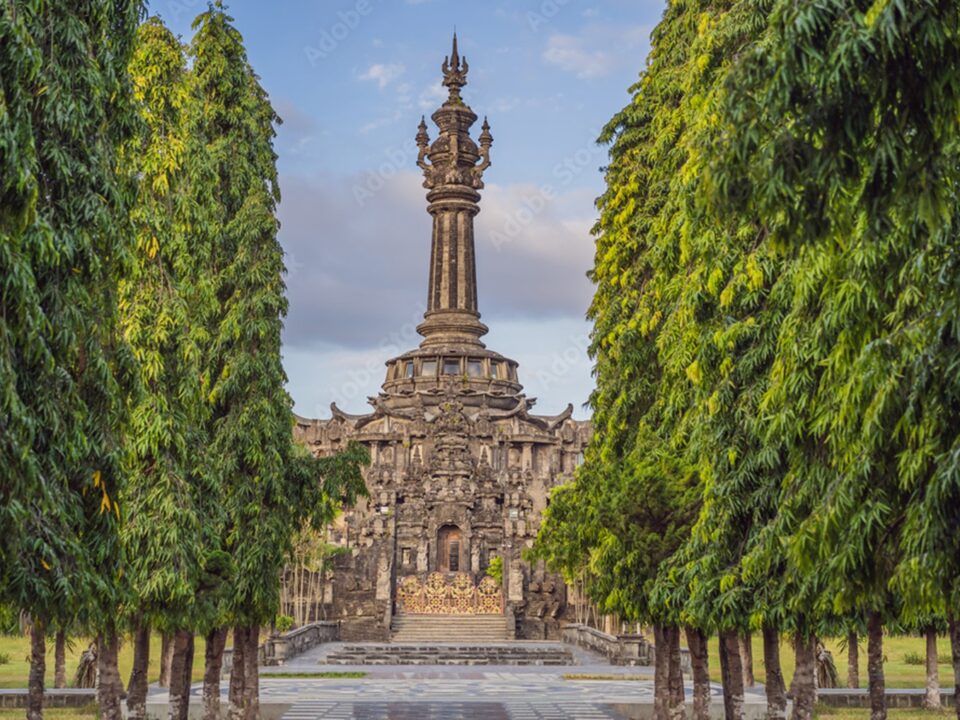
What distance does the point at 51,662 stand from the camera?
4253 centimetres

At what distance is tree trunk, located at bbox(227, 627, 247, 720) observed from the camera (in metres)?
21.3

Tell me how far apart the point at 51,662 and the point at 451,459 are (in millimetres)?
22316

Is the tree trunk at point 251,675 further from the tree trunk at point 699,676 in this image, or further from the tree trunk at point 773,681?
the tree trunk at point 773,681

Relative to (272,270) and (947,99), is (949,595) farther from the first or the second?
(272,270)

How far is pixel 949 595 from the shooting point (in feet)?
27.8

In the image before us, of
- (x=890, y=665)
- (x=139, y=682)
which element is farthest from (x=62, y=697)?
(x=890, y=665)

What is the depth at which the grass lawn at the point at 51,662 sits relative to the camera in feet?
112

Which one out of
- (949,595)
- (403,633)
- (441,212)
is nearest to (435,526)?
(403,633)

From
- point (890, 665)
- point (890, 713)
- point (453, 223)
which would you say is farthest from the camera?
point (453, 223)

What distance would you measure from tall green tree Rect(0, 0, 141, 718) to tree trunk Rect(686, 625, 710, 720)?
10860 millimetres

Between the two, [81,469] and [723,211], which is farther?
[81,469]

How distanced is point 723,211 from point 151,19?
13735 mm

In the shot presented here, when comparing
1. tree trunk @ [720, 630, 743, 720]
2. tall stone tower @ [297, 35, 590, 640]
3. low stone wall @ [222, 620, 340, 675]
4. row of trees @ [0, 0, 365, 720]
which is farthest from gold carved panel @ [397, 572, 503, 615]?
tree trunk @ [720, 630, 743, 720]

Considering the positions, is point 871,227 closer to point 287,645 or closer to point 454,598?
point 287,645
